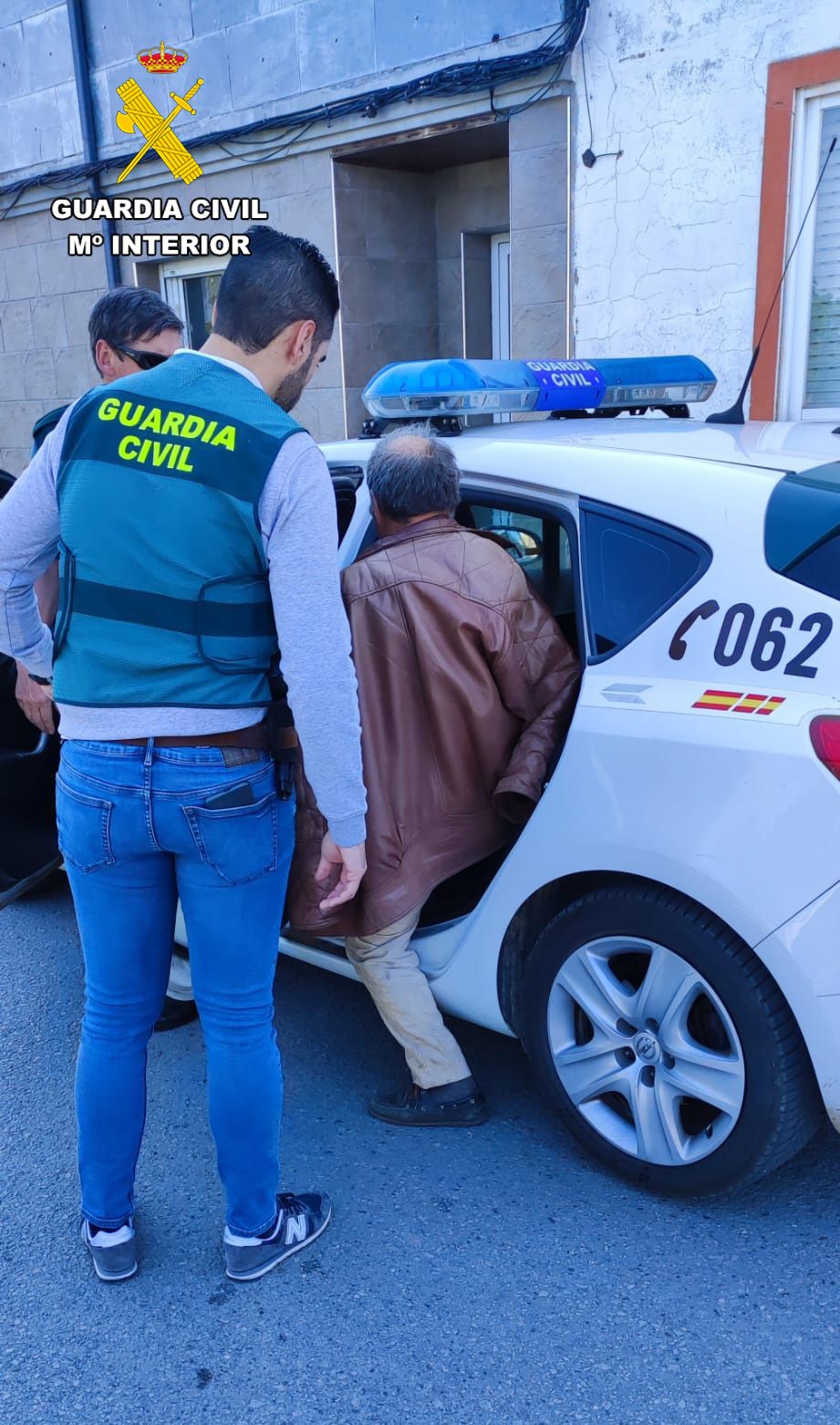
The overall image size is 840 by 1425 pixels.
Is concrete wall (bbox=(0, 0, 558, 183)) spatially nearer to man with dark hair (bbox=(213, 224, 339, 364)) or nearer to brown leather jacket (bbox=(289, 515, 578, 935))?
brown leather jacket (bbox=(289, 515, 578, 935))

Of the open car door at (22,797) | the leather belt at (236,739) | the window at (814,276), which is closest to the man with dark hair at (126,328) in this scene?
the open car door at (22,797)

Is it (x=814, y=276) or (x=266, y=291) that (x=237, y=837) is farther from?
(x=814, y=276)

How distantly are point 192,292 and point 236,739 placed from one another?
25.6 feet

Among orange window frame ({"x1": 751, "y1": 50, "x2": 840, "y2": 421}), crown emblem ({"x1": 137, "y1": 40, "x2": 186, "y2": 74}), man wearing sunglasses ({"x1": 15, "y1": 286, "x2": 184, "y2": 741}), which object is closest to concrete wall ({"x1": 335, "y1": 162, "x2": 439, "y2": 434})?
crown emblem ({"x1": 137, "y1": 40, "x2": 186, "y2": 74})

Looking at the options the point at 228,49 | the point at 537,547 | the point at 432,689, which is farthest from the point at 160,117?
the point at 432,689

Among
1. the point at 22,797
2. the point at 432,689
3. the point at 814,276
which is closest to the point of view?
the point at 432,689

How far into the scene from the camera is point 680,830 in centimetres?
212

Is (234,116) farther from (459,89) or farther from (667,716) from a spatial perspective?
(667,716)

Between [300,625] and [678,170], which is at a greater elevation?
[678,170]

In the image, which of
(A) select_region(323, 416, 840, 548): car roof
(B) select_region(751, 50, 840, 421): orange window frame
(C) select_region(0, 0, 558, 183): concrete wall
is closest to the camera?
(A) select_region(323, 416, 840, 548): car roof

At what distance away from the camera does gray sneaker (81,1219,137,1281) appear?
7.38 ft

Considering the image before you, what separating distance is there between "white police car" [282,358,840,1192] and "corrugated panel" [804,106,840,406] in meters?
3.32

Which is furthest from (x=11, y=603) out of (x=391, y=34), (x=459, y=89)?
(x=391, y=34)

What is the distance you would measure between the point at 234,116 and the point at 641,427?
5.98m
